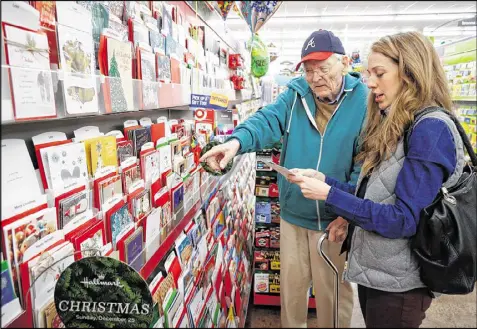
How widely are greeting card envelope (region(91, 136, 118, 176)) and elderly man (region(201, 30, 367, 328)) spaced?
1.84ft

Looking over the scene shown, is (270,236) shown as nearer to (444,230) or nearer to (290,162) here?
(290,162)

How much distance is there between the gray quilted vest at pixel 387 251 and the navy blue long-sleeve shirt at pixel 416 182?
1.9 inches

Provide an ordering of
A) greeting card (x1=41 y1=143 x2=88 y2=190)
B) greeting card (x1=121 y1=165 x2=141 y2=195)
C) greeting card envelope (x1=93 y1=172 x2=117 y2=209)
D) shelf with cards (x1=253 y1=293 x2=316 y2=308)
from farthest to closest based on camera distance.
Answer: shelf with cards (x1=253 y1=293 x2=316 y2=308) < greeting card (x1=121 y1=165 x2=141 y2=195) < greeting card envelope (x1=93 y1=172 x2=117 y2=209) < greeting card (x1=41 y1=143 x2=88 y2=190)

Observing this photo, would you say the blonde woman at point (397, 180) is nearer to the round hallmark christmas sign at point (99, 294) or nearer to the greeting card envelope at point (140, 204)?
the greeting card envelope at point (140, 204)

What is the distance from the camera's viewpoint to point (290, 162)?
1773mm

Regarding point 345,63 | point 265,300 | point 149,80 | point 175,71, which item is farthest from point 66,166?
point 265,300

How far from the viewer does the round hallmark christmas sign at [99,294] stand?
Answer: 49 centimetres

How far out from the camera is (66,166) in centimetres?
75

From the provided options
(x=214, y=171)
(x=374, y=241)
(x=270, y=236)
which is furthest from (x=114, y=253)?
(x=270, y=236)

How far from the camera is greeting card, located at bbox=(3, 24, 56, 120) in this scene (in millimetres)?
535

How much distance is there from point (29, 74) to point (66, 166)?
0.24 metres

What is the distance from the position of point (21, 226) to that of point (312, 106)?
1.42 meters

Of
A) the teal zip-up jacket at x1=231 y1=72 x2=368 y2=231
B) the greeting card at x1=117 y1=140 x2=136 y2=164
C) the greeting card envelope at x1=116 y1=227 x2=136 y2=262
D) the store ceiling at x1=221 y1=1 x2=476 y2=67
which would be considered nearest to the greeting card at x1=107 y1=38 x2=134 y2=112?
the greeting card at x1=117 y1=140 x2=136 y2=164

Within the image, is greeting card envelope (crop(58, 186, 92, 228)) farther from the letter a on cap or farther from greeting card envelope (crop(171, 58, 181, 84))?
the letter a on cap
